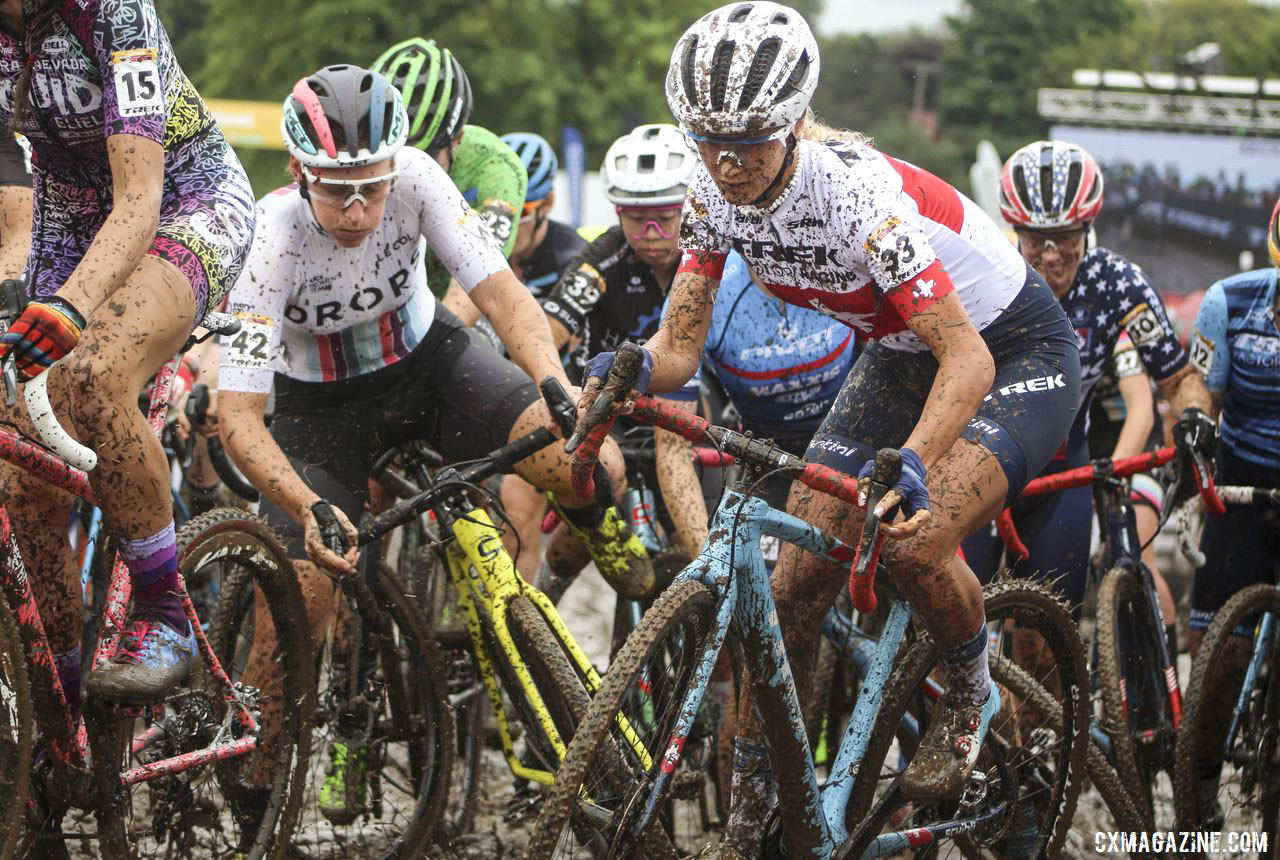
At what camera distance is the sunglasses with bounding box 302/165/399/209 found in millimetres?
4371

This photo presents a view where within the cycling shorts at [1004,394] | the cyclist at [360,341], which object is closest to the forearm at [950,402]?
the cycling shorts at [1004,394]

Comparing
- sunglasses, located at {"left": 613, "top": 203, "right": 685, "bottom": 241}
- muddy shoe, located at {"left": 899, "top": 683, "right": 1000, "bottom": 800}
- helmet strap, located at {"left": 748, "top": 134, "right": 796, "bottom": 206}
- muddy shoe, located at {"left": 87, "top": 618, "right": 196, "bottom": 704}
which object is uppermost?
helmet strap, located at {"left": 748, "top": 134, "right": 796, "bottom": 206}

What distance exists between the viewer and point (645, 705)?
138 inches

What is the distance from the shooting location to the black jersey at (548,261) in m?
7.67

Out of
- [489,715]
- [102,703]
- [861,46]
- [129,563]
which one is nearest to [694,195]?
[129,563]

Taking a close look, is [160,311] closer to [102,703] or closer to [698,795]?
[102,703]

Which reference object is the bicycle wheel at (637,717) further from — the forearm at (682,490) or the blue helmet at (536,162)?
the blue helmet at (536,162)

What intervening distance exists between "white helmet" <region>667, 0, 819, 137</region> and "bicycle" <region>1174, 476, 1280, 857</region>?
8.88 feet

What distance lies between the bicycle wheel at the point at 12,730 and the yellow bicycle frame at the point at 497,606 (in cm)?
142

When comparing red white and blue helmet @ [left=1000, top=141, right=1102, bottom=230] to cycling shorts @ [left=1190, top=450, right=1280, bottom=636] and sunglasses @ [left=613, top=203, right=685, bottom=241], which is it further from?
sunglasses @ [left=613, top=203, right=685, bottom=241]


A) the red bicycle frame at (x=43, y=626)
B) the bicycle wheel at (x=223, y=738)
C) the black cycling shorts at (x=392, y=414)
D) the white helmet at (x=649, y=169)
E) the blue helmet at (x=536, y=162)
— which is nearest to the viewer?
the red bicycle frame at (x=43, y=626)

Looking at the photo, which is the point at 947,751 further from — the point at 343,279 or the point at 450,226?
the point at 343,279

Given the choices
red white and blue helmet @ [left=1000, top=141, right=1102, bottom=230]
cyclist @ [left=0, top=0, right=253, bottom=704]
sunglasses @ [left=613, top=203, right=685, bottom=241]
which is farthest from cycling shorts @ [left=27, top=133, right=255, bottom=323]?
red white and blue helmet @ [left=1000, top=141, right=1102, bottom=230]

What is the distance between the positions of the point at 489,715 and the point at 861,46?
267 ft
